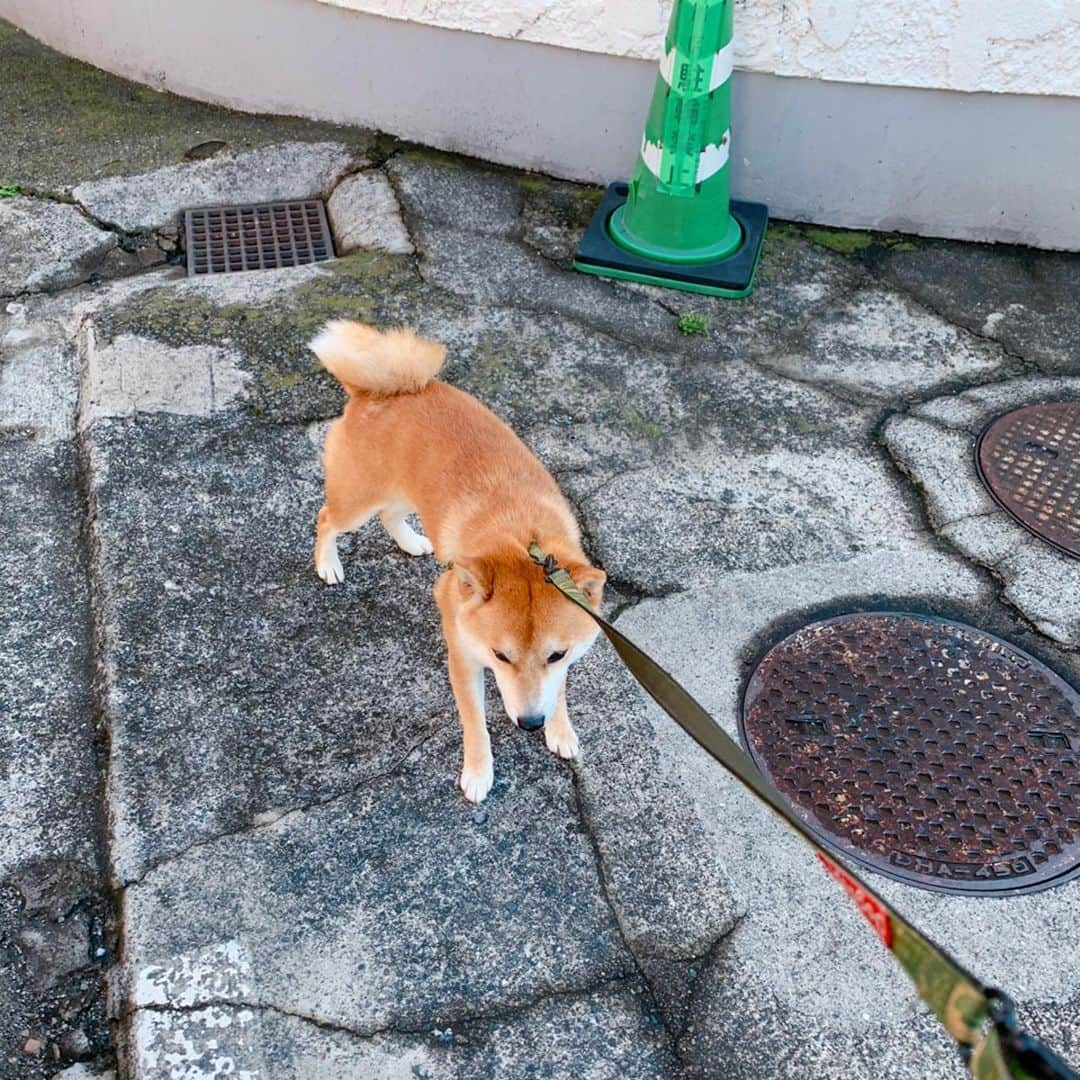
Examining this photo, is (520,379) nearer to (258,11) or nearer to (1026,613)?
(1026,613)

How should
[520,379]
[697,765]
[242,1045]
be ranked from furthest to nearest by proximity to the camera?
[520,379] < [697,765] < [242,1045]

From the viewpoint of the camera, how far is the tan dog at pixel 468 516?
7.75ft

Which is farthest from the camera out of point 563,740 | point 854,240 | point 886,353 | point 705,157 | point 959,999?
point 854,240

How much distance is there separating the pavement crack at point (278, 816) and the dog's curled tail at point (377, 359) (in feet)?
3.17

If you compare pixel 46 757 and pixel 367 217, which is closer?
pixel 46 757

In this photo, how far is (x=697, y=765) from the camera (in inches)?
108

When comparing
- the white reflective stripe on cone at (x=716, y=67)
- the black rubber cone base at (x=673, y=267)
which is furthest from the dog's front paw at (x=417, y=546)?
the white reflective stripe on cone at (x=716, y=67)

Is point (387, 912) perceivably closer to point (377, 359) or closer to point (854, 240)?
point (377, 359)

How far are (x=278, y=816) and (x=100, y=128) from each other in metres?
4.17

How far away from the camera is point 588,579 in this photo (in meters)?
2.29

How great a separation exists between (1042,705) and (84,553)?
9.44ft

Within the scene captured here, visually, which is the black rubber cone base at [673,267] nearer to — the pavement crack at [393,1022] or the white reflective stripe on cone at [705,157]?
the white reflective stripe on cone at [705,157]

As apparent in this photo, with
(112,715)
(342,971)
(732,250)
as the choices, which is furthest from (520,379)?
(342,971)

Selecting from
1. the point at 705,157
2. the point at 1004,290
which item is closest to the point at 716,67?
the point at 705,157
